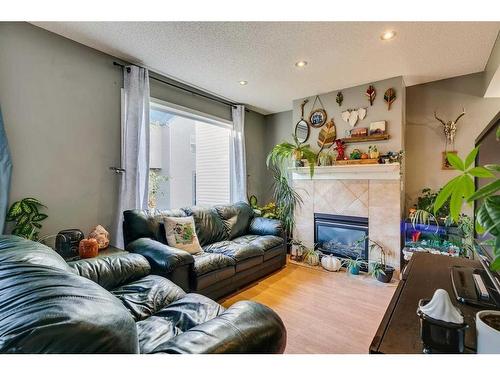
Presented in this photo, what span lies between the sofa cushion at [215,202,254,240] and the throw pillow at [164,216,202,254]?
0.67m

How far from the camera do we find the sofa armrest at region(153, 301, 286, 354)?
89cm

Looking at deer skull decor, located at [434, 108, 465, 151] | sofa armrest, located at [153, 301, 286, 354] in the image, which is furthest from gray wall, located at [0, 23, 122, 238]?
deer skull decor, located at [434, 108, 465, 151]

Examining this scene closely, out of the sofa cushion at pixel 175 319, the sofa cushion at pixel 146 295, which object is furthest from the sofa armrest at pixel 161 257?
the sofa cushion at pixel 175 319

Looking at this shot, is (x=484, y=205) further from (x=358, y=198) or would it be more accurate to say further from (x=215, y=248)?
(x=358, y=198)

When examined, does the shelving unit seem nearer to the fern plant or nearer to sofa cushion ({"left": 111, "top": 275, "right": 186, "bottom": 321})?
sofa cushion ({"left": 111, "top": 275, "right": 186, "bottom": 321})

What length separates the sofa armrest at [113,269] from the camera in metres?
1.69

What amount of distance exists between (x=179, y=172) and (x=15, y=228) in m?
2.25

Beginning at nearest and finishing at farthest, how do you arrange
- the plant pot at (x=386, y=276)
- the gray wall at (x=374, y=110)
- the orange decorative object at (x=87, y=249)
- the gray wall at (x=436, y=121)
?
the orange decorative object at (x=87, y=249), the plant pot at (x=386, y=276), the gray wall at (x=436, y=121), the gray wall at (x=374, y=110)

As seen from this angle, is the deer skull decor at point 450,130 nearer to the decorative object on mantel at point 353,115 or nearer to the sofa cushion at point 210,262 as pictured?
the decorative object on mantel at point 353,115

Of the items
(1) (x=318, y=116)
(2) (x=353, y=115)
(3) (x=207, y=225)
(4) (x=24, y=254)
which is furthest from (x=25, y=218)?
(2) (x=353, y=115)

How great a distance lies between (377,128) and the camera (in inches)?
127

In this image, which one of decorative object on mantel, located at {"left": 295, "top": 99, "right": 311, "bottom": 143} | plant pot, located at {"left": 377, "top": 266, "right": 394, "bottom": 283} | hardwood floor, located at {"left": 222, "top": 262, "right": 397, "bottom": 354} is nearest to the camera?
hardwood floor, located at {"left": 222, "top": 262, "right": 397, "bottom": 354}

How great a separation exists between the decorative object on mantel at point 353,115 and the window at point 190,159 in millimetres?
1807
